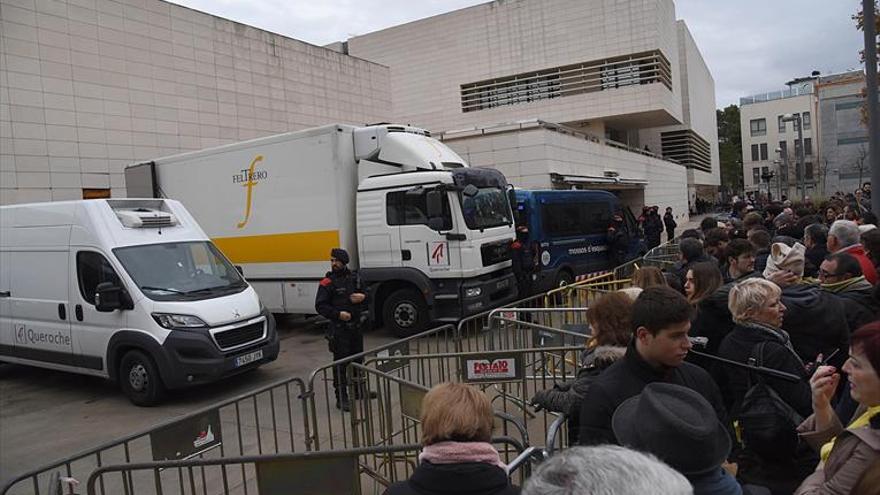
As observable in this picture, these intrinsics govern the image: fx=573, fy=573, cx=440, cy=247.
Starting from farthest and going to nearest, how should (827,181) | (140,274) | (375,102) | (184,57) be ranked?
1. (827,181)
2. (375,102)
3. (184,57)
4. (140,274)

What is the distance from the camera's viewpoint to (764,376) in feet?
8.95

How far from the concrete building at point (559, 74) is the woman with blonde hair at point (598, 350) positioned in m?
24.2

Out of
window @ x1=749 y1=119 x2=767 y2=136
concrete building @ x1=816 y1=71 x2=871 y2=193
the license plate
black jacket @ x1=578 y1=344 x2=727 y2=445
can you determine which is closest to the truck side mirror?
the license plate

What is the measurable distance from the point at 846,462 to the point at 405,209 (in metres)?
8.61

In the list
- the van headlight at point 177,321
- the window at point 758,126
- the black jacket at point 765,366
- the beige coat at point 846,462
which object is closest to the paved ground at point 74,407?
the van headlight at point 177,321

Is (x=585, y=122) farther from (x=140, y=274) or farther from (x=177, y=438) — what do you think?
(x=177, y=438)

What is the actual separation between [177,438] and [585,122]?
35799 mm

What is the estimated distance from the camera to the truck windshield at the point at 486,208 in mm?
10086

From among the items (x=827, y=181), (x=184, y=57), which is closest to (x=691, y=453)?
(x=184, y=57)

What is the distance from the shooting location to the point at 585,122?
36719 mm

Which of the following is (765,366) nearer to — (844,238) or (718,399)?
(718,399)

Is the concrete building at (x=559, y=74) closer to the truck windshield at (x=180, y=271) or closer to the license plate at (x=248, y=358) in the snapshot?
the truck windshield at (x=180, y=271)

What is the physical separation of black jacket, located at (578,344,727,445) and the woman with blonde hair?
457 mm

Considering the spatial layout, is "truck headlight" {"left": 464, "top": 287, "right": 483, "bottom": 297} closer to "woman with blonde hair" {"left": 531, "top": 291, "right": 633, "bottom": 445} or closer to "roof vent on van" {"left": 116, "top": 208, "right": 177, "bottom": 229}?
"roof vent on van" {"left": 116, "top": 208, "right": 177, "bottom": 229}
